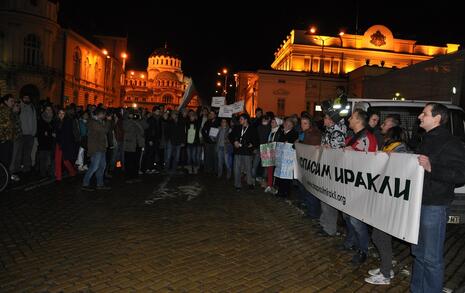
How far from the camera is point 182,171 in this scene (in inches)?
613

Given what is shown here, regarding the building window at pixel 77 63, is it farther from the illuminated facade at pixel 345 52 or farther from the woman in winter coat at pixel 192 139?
the woman in winter coat at pixel 192 139

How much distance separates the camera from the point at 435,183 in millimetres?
4250

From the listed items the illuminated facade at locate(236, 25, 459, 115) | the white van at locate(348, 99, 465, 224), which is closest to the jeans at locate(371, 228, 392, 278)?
the white van at locate(348, 99, 465, 224)

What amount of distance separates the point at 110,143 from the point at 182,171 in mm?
3110

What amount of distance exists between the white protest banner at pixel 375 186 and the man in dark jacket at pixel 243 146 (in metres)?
4.36

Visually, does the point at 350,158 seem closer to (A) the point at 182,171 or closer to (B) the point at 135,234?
(B) the point at 135,234

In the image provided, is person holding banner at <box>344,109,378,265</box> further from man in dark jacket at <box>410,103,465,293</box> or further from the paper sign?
the paper sign

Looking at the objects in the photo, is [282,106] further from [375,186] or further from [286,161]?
[375,186]

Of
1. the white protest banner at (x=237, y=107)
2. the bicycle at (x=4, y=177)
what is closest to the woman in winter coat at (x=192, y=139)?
the white protest banner at (x=237, y=107)

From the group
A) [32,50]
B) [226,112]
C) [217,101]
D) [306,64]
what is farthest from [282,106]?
[226,112]

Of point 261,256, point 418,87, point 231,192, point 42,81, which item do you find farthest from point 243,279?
point 42,81

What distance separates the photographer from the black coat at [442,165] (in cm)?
405

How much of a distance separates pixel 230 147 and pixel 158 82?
138 meters

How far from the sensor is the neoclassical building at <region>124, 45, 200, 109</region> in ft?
479
